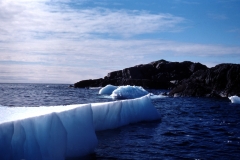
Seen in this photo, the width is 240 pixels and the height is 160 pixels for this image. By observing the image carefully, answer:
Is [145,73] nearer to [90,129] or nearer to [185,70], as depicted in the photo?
[185,70]

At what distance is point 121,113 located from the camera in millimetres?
14734

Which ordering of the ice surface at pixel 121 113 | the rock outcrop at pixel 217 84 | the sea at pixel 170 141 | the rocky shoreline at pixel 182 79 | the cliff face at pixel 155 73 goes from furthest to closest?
the cliff face at pixel 155 73 < the rocky shoreline at pixel 182 79 < the rock outcrop at pixel 217 84 < the ice surface at pixel 121 113 < the sea at pixel 170 141

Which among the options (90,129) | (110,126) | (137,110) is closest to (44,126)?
(90,129)

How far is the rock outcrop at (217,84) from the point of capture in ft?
121

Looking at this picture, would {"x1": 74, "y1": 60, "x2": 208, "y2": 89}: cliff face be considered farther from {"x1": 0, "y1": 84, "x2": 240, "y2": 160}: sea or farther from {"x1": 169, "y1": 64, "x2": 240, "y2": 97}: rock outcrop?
{"x1": 0, "y1": 84, "x2": 240, "y2": 160}: sea

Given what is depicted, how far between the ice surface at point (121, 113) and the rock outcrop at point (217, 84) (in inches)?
887

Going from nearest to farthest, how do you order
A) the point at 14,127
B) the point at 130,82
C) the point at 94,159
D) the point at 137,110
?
the point at 14,127, the point at 94,159, the point at 137,110, the point at 130,82

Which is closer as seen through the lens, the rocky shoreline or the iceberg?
the iceberg

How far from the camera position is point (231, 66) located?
39875 mm

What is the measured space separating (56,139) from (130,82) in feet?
213

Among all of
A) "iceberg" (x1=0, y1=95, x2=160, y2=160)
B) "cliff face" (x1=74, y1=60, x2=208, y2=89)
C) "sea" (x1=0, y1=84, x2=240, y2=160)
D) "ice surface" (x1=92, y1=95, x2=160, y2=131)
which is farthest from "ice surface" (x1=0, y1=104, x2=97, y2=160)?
"cliff face" (x1=74, y1=60, x2=208, y2=89)

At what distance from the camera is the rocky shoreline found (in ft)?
124

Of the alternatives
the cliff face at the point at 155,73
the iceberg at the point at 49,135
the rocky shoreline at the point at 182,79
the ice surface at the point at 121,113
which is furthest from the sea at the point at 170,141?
the cliff face at the point at 155,73

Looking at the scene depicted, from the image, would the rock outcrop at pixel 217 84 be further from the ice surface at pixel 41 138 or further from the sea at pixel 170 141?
the ice surface at pixel 41 138
